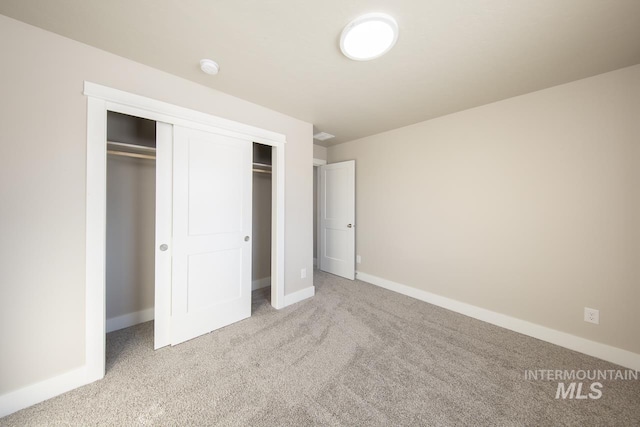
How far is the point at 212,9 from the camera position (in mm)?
1325

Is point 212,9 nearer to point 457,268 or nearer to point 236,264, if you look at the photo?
point 236,264

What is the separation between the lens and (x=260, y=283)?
3.51 metres

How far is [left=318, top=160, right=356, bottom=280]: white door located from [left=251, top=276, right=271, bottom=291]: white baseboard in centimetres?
119

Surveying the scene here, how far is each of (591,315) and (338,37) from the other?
122 inches

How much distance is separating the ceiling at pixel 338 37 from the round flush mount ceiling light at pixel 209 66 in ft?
0.14

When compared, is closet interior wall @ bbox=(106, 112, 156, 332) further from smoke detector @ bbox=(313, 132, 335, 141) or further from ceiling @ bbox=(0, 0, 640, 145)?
smoke detector @ bbox=(313, 132, 335, 141)

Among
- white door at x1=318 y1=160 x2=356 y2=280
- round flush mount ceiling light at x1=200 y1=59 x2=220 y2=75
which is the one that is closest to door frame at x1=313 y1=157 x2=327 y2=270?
white door at x1=318 y1=160 x2=356 y2=280

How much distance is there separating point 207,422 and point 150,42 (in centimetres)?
249

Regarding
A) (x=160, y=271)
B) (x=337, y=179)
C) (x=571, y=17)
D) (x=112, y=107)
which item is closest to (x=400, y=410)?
(x=160, y=271)

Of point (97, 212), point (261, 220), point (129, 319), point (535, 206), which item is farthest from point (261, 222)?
point (535, 206)

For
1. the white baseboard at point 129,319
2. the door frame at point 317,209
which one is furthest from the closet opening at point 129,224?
the door frame at point 317,209

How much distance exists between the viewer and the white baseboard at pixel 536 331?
6.09ft

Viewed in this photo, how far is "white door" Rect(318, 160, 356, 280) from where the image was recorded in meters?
3.86

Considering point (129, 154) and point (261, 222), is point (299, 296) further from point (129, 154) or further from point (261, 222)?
point (129, 154)
